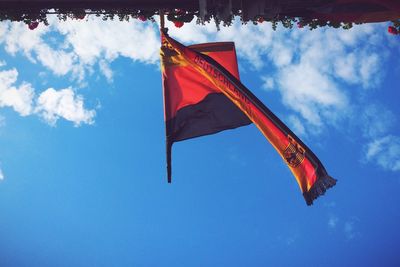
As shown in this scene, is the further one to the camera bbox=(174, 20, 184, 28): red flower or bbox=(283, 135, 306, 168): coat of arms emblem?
bbox=(174, 20, 184, 28): red flower

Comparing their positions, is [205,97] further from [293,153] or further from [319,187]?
[319,187]

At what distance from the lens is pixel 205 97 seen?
6.85m

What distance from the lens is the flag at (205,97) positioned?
17.7 feet

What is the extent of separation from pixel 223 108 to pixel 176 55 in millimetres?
1380

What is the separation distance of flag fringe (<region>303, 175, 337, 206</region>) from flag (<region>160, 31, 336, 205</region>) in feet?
1.80

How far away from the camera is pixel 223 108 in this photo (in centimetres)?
679

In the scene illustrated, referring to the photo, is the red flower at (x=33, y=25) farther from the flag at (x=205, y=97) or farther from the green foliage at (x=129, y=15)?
the flag at (x=205, y=97)

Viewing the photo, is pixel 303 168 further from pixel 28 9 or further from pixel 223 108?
pixel 28 9

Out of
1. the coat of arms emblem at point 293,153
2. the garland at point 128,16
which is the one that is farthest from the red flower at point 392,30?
the coat of arms emblem at point 293,153

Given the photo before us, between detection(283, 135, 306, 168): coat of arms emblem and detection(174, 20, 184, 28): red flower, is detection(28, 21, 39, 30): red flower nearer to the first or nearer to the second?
detection(174, 20, 184, 28): red flower

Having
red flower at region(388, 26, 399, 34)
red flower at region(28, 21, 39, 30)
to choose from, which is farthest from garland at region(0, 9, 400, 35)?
red flower at region(388, 26, 399, 34)

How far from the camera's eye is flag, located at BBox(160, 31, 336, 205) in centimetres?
539

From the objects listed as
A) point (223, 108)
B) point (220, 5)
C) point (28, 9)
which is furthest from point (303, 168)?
point (28, 9)

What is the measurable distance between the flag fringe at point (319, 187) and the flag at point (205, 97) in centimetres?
55
